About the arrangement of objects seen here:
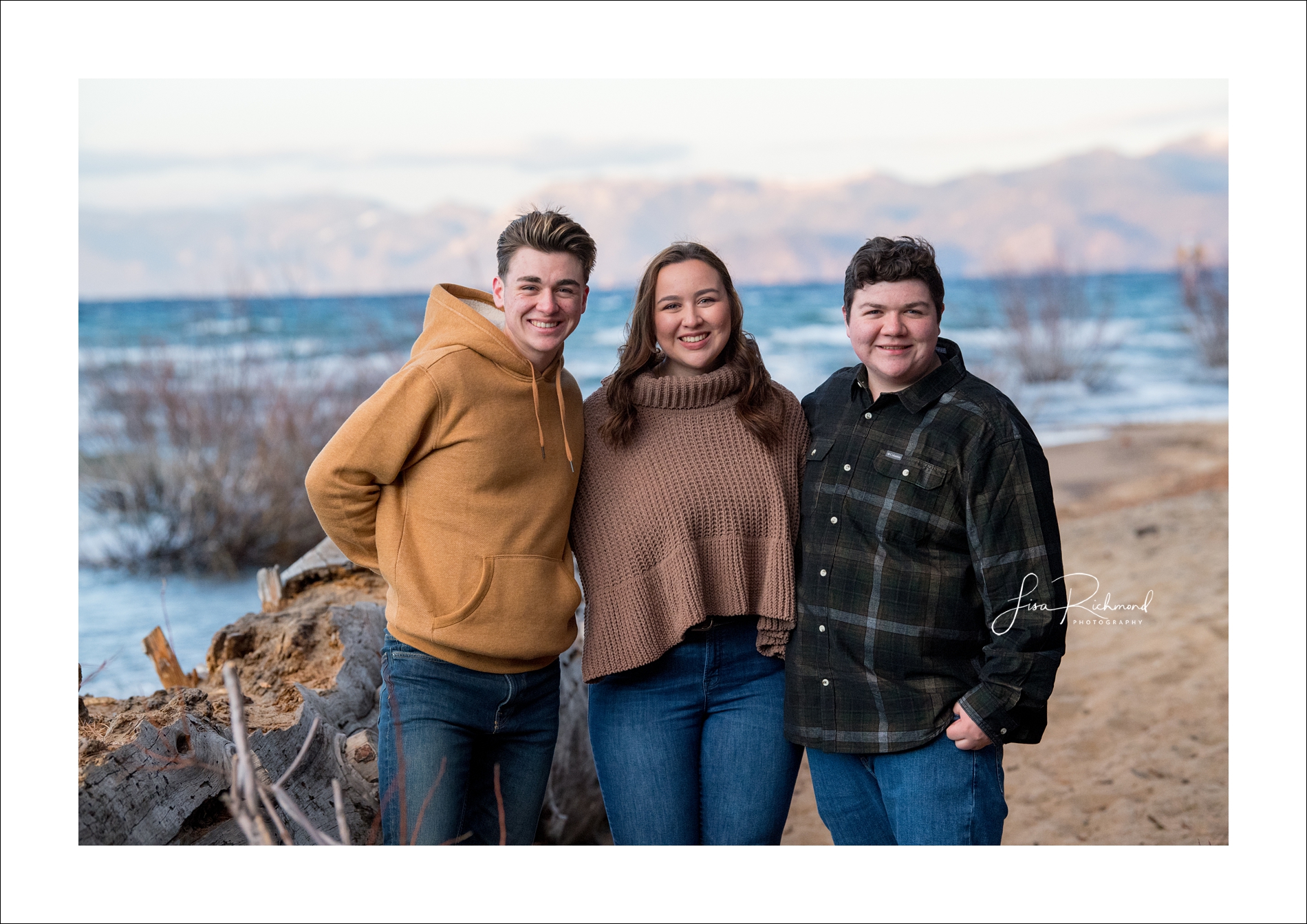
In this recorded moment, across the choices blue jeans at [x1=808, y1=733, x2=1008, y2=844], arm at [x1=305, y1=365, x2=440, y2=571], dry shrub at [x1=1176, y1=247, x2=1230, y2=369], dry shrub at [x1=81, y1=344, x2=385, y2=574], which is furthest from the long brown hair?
dry shrub at [x1=1176, y1=247, x2=1230, y2=369]

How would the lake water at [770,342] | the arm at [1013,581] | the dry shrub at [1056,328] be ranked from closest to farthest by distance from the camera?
1. the arm at [1013,581]
2. the lake water at [770,342]
3. the dry shrub at [1056,328]

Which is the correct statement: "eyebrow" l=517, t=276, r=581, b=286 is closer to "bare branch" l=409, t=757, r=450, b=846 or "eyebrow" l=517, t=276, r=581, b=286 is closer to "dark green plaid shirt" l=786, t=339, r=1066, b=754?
"dark green plaid shirt" l=786, t=339, r=1066, b=754

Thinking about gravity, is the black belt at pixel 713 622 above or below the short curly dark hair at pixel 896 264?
below

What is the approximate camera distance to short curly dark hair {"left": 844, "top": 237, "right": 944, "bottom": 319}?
2.01 m

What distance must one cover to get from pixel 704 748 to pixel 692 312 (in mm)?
1017

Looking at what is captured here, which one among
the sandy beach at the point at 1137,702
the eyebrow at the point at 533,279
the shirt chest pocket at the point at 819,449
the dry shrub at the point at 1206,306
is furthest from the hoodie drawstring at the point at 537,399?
the dry shrub at the point at 1206,306

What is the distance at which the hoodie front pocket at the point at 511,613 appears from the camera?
82.0 inches

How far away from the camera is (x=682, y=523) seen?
7.48ft

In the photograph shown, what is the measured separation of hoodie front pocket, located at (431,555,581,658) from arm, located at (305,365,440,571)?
0.95 feet

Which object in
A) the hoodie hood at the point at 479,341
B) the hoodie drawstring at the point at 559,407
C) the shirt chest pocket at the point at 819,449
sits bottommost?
the shirt chest pocket at the point at 819,449

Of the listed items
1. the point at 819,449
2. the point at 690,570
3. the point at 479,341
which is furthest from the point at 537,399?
the point at 819,449

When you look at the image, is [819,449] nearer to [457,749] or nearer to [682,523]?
[682,523]

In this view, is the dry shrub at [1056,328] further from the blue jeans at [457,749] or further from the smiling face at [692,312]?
the blue jeans at [457,749]

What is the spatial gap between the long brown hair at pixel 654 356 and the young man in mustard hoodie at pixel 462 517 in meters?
0.19
